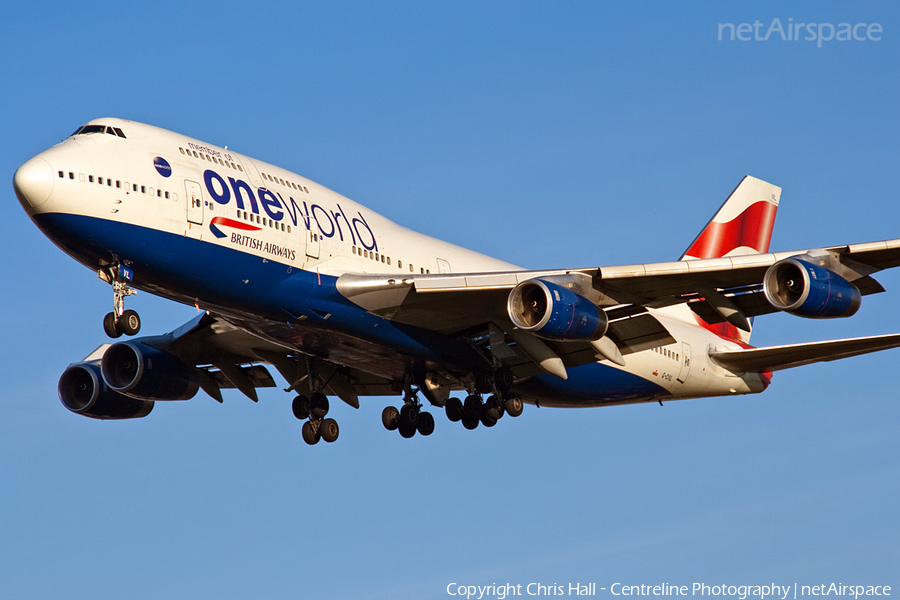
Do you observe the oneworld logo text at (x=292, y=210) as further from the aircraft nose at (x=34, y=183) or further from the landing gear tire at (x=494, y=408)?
the landing gear tire at (x=494, y=408)

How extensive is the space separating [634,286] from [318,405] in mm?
10659

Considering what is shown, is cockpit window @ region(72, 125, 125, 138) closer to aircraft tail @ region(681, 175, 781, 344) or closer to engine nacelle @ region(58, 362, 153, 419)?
engine nacelle @ region(58, 362, 153, 419)

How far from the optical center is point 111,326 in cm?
2744

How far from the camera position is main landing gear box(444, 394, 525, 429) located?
34219mm

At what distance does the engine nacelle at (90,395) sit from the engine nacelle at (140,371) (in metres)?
1.75

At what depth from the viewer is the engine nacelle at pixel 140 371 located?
3656cm

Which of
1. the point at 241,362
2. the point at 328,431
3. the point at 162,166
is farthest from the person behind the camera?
the point at 241,362

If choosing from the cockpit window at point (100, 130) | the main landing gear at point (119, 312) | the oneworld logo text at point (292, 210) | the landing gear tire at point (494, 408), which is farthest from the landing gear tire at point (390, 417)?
the cockpit window at point (100, 130)

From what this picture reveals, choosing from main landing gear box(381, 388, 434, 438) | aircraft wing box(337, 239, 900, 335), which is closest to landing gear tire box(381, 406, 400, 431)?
main landing gear box(381, 388, 434, 438)

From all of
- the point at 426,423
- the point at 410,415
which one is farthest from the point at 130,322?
the point at 426,423

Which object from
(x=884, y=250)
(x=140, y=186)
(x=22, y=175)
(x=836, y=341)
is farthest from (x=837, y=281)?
(x=22, y=175)

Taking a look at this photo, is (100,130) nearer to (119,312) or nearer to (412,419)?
(119,312)

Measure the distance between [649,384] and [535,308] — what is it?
9.20m

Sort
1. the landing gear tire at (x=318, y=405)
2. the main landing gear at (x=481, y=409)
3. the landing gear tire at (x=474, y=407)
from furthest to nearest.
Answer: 1. the landing gear tire at (x=318, y=405)
2. the landing gear tire at (x=474, y=407)
3. the main landing gear at (x=481, y=409)
